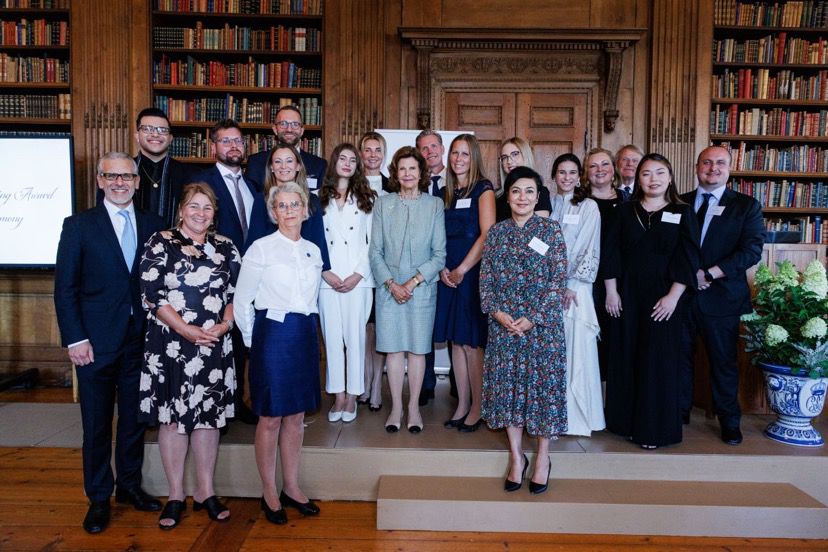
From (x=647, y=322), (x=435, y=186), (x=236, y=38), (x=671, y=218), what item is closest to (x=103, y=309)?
(x=435, y=186)

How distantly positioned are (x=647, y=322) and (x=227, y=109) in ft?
13.6

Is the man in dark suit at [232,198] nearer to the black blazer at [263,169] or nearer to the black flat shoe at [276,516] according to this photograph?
the black blazer at [263,169]

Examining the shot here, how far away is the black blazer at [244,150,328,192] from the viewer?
3.33m

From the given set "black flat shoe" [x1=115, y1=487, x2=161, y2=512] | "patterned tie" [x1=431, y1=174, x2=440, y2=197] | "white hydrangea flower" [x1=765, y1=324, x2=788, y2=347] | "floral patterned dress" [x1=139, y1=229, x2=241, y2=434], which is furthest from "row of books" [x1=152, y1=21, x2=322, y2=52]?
"white hydrangea flower" [x1=765, y1=324, x2=788, y2=347]

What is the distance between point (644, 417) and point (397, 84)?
371 cm

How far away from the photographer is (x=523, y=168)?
107 inches

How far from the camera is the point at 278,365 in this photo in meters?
2.39

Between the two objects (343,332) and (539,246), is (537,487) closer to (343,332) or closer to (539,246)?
(539,246)

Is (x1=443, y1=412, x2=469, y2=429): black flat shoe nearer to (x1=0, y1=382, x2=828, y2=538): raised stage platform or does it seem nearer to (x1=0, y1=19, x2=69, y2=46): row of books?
(x1=0, y1=382, x2=828, y2=538): raised stage platform

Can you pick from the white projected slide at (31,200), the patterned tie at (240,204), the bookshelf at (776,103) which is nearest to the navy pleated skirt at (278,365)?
the patterned tie at (240,204)

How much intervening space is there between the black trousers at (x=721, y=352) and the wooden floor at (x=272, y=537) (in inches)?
27.9

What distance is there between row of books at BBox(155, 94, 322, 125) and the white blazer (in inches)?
97.7

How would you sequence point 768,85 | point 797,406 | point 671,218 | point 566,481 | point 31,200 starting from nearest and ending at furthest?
point 566,481, point 671,218, point 797,406, point 31,200, point 768,85

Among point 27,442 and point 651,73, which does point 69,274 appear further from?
point 651,73
